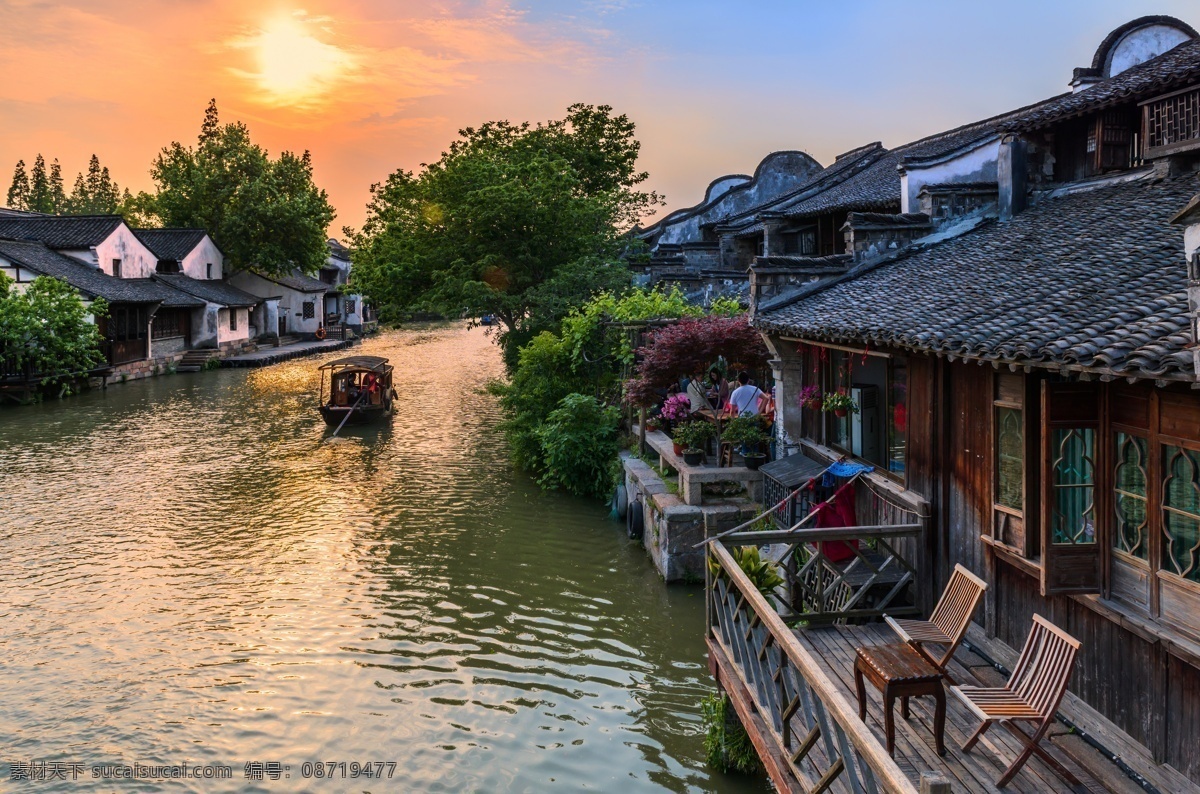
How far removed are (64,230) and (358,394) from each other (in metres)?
26.7

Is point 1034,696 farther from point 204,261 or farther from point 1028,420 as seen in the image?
point 204,261

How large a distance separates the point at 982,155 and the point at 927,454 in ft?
19.4

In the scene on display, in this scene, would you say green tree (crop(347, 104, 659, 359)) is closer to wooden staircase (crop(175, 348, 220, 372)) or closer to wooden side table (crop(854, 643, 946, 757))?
wooden staircase (crop(175, 348, 220, 372))

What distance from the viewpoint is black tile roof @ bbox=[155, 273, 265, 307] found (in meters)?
50.2

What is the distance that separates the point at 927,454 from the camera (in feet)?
31.1

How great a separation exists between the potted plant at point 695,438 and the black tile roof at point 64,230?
3924 centimetres

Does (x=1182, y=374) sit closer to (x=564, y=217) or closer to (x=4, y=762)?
(x=4, y=762)

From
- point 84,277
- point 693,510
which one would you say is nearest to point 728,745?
point 693,510

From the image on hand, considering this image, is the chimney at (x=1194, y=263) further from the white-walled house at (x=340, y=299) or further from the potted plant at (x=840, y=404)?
the white-walled house at (x=340, y=299)

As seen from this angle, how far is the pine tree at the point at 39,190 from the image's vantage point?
4163 inches

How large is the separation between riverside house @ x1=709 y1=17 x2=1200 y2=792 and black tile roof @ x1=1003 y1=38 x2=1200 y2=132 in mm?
40

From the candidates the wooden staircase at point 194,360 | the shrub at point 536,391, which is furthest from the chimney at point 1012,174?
the wooden staircase at point 194,360

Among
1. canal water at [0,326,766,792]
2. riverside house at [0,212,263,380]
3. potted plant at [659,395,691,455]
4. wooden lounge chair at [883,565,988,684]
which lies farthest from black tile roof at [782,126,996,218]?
riverside house at [0,212,263,380]

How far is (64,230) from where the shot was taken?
46406 mm
